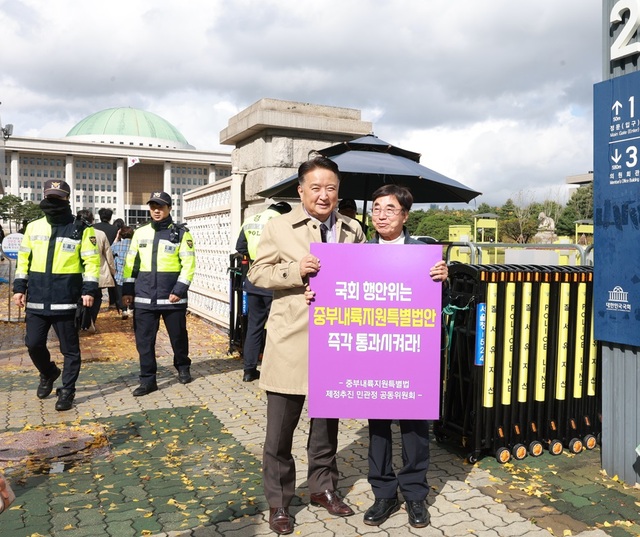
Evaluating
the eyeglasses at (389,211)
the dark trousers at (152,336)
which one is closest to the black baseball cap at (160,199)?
the dark trousers at (152,336)

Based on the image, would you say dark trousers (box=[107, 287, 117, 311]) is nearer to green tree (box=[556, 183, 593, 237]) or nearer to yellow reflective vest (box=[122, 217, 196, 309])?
yellow reflective vest (box=[122, 217, 196, 309])

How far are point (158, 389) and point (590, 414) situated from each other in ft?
14.2

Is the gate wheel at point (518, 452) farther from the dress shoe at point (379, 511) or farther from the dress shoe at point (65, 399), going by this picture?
the dress shoe at point (65, 399)

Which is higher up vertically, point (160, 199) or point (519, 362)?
point (160, 199)

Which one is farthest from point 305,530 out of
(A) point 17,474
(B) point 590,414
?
(B) point 590,414

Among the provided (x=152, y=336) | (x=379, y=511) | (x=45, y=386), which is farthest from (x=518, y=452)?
(x=45, y=386)

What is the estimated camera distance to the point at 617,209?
401cm

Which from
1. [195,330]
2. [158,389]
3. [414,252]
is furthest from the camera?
[195,330]

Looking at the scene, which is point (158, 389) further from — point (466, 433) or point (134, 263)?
point (466, 433)

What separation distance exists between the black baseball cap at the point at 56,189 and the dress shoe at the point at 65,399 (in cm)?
187

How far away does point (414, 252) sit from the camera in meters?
3.34

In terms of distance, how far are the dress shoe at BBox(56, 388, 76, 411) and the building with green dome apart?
88455 millimetres

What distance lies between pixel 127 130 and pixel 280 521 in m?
120

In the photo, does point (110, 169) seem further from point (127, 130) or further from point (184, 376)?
point (184, 376)
